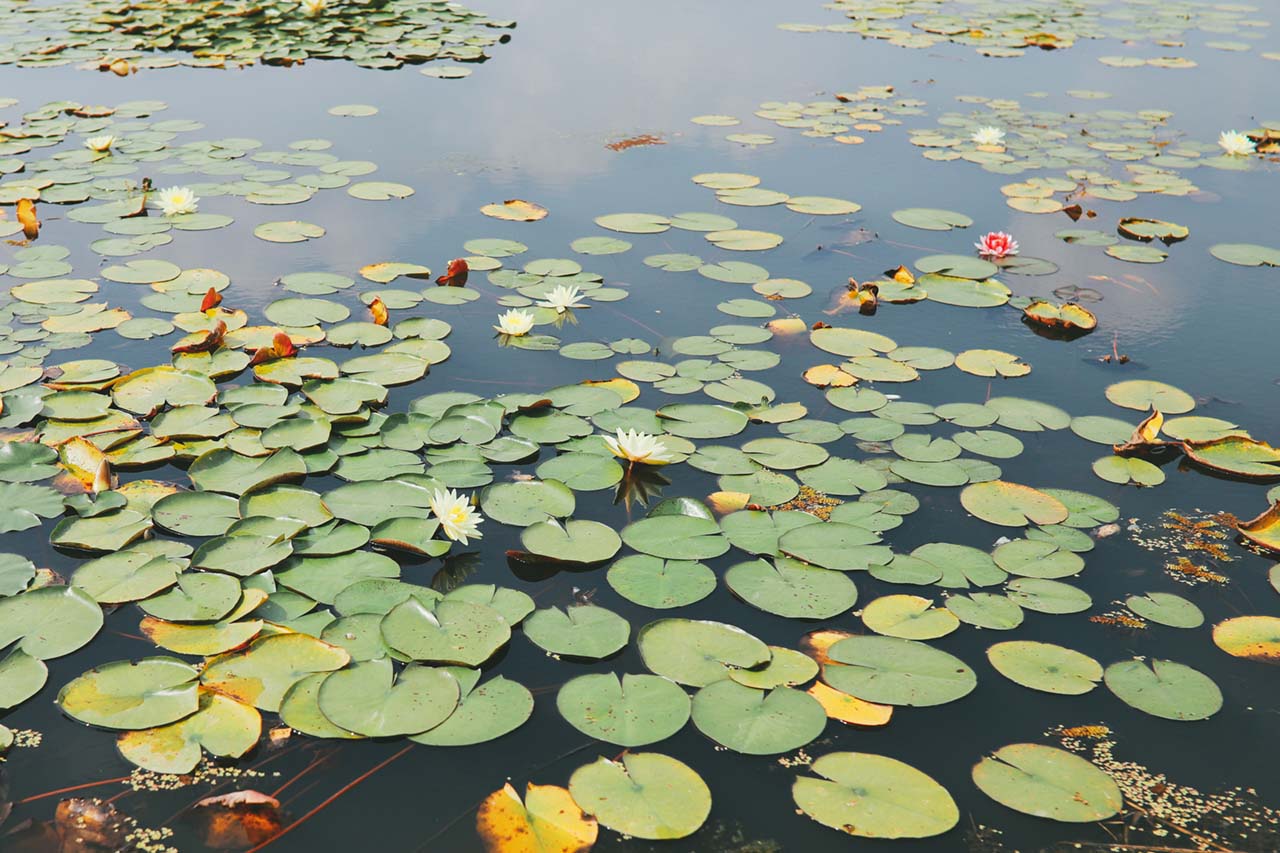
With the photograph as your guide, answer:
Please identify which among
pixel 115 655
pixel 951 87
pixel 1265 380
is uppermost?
pixel 951 87

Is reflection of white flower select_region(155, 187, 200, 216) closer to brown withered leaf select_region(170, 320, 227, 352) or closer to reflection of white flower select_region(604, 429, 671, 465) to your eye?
brown withered leaf select_region(170, 320, 227, 352)

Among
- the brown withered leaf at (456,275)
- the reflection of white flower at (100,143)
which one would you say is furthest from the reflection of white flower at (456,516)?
the reflection of white flower at (100,143)

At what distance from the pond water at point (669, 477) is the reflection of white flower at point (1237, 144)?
0.22 feet

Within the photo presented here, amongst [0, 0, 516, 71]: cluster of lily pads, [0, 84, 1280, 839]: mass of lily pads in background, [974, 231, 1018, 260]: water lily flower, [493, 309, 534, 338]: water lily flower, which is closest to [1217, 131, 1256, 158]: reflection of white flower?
[974, 231, 1018, 260]: water lily flower

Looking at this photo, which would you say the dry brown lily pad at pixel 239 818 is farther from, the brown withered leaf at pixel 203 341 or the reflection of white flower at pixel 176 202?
the reflection of white flower at pixel 176 202

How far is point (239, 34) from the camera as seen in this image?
910 cm

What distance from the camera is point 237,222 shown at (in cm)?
525

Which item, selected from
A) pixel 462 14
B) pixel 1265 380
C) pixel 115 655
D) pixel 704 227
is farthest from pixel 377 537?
pixel 462 14

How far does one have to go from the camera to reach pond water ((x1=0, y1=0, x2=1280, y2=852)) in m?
2.14

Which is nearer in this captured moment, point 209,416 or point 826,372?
point 209,416

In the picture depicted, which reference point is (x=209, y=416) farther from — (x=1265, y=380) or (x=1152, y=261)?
(x=1152, y=261)

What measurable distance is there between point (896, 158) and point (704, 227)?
6.47 ft

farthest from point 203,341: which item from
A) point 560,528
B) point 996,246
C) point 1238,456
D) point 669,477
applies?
point 1238,456

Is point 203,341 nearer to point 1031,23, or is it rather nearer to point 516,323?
point 516,323
